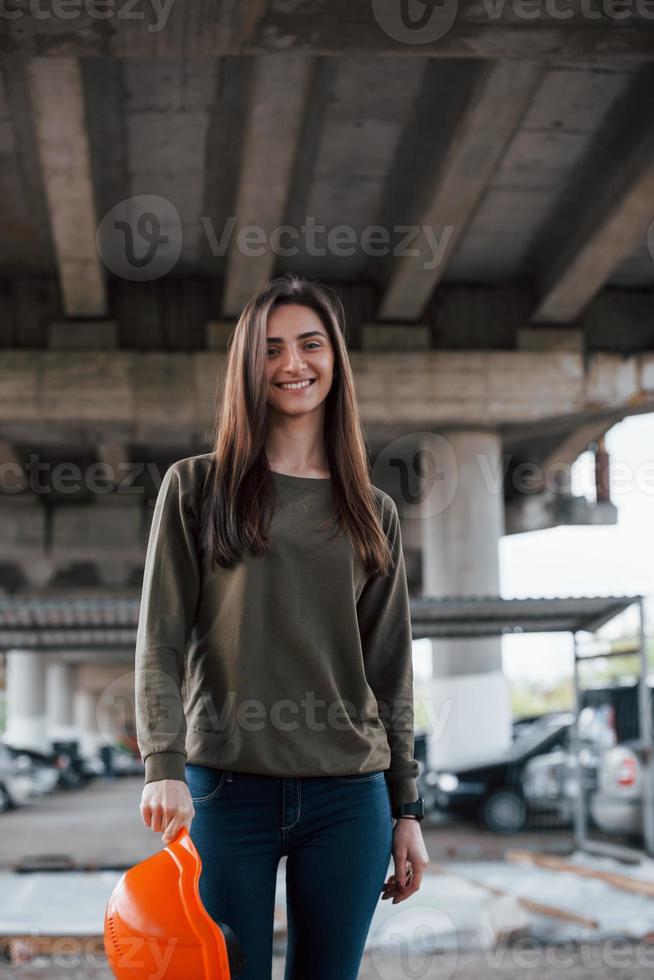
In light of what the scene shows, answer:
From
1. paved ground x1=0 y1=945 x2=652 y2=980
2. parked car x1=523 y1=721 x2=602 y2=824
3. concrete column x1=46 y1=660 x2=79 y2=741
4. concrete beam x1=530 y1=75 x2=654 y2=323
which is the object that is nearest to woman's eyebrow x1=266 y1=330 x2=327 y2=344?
paved ground x1=0 y1=945 x2=652 y2=980

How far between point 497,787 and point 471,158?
775cm

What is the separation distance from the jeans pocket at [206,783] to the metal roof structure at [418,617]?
8.01m

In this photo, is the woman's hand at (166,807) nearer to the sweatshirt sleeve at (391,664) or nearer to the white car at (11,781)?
the sweatshirt sleeve at (391,664)

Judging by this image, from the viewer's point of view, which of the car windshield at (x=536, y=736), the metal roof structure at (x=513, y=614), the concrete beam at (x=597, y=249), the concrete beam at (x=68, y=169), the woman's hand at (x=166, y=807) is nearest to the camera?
the woman's hand at (x=166, y=807)

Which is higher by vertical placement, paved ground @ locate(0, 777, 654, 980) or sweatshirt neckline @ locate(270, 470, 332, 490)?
sweatshirt neckline @ locate(270, 470, 332, 490)

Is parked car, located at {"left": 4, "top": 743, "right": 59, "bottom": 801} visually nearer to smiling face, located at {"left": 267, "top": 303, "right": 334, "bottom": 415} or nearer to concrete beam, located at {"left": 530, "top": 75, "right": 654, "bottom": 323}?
concrete beam, located at {"left": 530, "top": 75, "right": 654, "bottom": 323}

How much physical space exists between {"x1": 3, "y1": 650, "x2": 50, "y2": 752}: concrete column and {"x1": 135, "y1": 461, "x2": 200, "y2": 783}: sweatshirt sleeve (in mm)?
46160

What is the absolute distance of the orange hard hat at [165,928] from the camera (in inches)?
80.3

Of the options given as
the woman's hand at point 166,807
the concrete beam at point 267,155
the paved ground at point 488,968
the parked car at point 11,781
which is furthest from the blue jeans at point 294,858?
the parked car at point 11,781

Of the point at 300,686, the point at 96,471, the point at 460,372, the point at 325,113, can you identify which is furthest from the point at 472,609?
the point at 96,471

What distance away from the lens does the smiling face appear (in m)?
2.57

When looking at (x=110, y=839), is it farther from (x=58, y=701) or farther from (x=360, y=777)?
(x=58, y=701)

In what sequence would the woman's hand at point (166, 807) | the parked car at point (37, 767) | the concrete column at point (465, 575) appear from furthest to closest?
the parked car at point (37, 767) < the concrete column at point (465, 575) < the woman's hand at point (166, 807)

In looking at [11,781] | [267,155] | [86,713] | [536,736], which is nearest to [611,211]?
[267,155]
